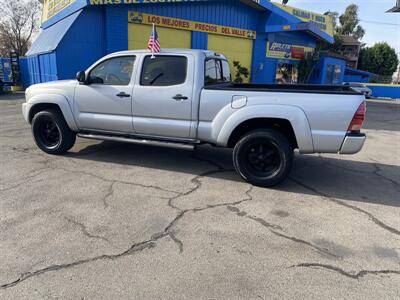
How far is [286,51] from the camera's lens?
19.7 meters

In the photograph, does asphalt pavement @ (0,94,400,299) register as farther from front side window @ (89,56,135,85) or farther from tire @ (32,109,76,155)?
front side window @ (89,56,135,85)

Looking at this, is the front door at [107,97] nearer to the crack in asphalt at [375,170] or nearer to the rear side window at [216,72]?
the rear side window at [216,72]

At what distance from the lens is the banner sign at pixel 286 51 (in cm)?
1817

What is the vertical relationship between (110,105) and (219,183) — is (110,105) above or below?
above

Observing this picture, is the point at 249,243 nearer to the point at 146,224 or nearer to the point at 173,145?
the point at 146,224

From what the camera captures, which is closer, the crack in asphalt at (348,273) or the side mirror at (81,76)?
the crack in asphalt at (348,273)

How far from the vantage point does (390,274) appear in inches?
109

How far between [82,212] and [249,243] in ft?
6.62

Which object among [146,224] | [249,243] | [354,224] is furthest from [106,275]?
[354,224]

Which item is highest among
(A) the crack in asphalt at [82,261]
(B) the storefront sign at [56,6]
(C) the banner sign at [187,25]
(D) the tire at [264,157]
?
(B) the storefront sign at [56,6]

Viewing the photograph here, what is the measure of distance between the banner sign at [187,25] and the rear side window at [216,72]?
722 centimetres

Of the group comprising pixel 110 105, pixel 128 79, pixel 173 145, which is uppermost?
pixel 128 79

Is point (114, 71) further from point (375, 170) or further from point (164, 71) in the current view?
point (375, 170)

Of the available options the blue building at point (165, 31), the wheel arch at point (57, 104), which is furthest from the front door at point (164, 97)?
the blue building at point (165, 31)
